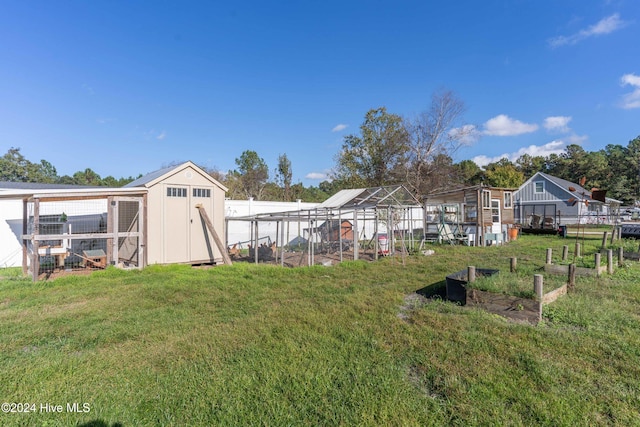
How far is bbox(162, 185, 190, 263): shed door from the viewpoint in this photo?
10664 mm

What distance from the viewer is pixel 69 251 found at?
1034 cm

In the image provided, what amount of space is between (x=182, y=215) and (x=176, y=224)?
383mm

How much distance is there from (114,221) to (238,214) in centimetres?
681

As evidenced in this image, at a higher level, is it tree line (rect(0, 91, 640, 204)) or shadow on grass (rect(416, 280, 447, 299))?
tree line (rect(0, 91, 640, 204))

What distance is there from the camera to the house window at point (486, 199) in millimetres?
17688

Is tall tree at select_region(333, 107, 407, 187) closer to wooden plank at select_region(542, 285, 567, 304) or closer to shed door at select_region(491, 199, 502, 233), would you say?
shed door at select_region(491, 199, 502, 233)

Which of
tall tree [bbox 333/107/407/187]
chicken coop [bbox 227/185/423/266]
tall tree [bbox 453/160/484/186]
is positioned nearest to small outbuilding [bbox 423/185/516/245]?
chicken coop [bbox 227/185/423/266]

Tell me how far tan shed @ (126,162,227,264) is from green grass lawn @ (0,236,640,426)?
4036 millimetres

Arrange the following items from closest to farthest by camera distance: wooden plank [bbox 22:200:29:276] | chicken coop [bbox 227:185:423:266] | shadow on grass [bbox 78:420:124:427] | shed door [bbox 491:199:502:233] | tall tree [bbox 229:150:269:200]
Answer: shadow on grass [bbox 78:420:124:427] < wooden plank [bbox 22:200:29:276] < chicken coop [bbox 227:185:423:266] < shed door [bbox 491:199:502:233] < tall tree [bbox 229:150:269:200]

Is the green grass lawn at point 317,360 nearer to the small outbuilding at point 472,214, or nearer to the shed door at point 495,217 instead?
the small outbuilding at point 472,214

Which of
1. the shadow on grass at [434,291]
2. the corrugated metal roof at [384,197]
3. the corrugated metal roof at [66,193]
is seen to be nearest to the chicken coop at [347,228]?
the corrugated metal roof at [384,197]

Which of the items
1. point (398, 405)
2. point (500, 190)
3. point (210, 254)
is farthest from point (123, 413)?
point (500, 190)

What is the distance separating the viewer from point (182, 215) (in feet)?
36.2

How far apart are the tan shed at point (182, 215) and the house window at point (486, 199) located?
1449cm
